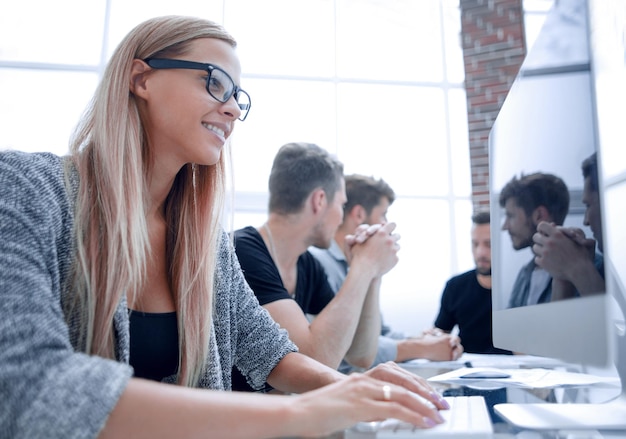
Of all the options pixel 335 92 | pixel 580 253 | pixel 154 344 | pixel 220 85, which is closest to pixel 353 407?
pixel 580 253

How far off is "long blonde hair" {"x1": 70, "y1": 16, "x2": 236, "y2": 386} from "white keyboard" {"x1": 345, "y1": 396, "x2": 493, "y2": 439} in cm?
40

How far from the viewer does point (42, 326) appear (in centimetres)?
56

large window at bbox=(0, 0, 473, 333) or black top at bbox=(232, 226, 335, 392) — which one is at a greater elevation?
large window at bbox=(0, 0, 473, 333)

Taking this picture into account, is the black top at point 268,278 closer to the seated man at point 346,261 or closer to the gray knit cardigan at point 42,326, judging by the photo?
the seated man at point 346,261

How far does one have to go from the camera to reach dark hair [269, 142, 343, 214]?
6.28ft

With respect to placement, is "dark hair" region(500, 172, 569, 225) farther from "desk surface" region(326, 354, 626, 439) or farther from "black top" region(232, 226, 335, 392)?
"black top" region(232, 226, 335, 392)

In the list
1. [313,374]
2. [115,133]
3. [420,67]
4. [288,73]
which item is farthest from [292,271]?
[420,67]

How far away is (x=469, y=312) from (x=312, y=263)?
1.11 meters

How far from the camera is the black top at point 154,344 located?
903 millimetres

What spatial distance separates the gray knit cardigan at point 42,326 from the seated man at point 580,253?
1.72ft

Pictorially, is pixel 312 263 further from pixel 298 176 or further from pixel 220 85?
pixel 220 85

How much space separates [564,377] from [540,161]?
0.69 metres

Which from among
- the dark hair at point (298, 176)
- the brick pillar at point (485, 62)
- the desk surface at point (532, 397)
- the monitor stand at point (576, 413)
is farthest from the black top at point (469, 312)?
the monitor stand at point (576, 413)

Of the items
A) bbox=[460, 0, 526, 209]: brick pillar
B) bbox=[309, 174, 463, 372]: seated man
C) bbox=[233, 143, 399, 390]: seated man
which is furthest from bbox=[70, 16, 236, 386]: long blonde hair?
bbox=[460, 0, 526, 209]: brick pillar
